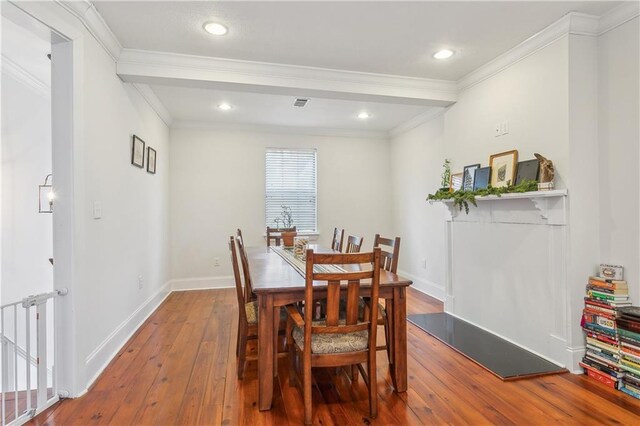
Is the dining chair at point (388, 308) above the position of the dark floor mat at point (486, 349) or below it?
above

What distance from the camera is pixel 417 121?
4.84m

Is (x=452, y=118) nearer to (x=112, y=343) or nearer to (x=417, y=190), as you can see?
(x=417, y=190)

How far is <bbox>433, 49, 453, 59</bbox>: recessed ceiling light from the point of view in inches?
112

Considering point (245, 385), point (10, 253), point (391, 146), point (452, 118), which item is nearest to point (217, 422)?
point (245, 385)

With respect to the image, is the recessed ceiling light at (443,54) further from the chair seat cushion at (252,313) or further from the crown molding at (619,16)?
the chair seat cushion at (252,313)

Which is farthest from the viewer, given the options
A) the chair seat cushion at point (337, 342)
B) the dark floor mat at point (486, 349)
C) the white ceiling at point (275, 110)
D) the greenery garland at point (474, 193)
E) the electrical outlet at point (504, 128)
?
the white ceiling at point (275, 110)

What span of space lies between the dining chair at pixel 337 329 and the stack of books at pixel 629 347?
1.63 m

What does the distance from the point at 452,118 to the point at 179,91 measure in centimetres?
301

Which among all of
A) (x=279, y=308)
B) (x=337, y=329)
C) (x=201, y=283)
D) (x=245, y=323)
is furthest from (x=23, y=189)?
(x=337, y=329)

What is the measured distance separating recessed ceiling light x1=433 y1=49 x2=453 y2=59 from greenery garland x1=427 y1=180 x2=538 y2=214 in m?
1.19

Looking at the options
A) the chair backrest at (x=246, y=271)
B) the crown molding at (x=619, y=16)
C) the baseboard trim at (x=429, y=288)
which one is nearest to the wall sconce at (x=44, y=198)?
the chair backrest at (x=246, y=271)

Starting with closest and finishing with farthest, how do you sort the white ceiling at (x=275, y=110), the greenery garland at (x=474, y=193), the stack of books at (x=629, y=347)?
the stack of books at (x=629, y=347), the greenery garland at (x=474, y=193), the white ceiling at (x=275, y=110)

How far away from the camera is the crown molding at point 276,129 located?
4973 mm

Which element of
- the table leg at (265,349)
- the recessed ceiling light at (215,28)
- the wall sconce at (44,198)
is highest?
the recessed ceiling light at (215,28)
